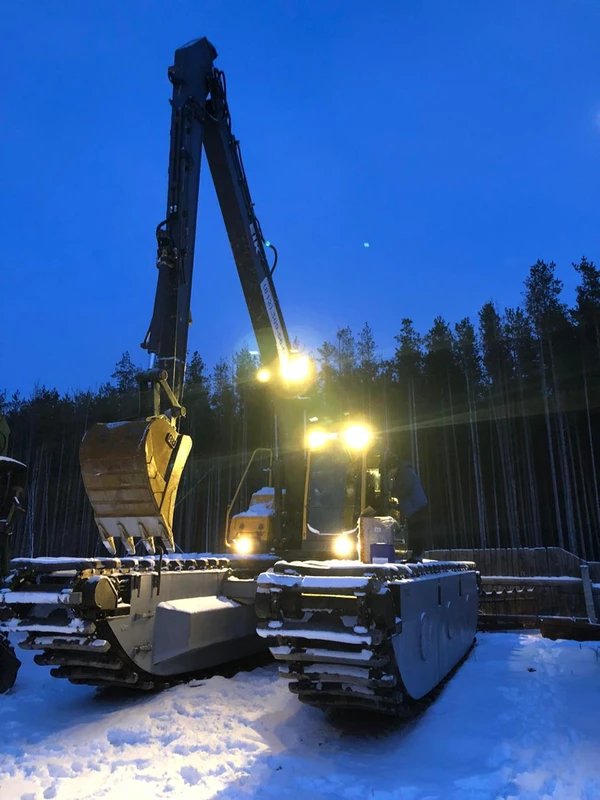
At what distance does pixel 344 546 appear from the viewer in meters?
6.83

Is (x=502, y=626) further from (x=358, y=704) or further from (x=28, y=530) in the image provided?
(x=28, y=530)

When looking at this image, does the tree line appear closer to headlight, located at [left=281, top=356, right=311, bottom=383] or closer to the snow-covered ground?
headlight, located at [left=281, top=356, right=311, bottom=383]

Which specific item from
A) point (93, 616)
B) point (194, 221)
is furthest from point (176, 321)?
point (93, 616)

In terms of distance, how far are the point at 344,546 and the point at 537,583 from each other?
7.44 m

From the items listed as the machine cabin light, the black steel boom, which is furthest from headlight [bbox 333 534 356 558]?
the black steel boom

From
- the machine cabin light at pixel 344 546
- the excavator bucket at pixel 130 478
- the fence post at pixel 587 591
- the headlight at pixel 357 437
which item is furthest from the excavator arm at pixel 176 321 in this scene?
the fence post at pixel 587 591

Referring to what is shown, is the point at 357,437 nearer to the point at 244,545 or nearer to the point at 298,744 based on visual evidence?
the point at 244,545

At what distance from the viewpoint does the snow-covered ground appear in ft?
11.2

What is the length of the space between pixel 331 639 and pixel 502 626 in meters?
8.21

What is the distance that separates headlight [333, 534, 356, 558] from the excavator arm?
7.28 ft

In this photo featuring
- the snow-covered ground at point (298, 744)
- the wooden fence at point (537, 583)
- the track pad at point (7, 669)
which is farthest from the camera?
the wooden fence at point (537, 583)

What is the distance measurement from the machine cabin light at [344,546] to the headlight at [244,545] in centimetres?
145

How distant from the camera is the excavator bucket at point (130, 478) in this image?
5.09m

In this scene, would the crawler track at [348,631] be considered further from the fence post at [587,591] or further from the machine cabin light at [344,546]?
the fence post at [587,591]
